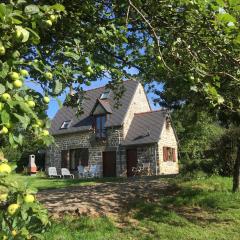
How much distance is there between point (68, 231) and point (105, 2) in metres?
4.52

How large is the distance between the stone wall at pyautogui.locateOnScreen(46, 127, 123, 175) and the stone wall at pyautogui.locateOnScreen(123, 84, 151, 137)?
798mm

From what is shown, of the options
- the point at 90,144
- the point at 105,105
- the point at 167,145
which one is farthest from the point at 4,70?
the point at 90,144

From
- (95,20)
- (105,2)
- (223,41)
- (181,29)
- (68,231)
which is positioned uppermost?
(105,2)

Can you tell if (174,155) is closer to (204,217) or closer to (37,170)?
(37,170)

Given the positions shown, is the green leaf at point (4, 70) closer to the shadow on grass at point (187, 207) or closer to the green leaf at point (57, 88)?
the green leaf at point (57, 88)

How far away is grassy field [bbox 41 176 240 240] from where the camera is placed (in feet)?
27.6

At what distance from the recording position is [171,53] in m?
5.72

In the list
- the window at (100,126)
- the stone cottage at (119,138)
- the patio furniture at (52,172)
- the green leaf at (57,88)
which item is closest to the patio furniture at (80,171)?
the stone cottage at (119,138)

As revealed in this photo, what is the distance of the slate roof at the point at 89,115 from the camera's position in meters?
31.6

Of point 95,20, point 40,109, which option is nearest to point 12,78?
point 40,109

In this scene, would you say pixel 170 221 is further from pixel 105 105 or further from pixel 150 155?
pixel 105 105

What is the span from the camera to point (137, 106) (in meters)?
33.1

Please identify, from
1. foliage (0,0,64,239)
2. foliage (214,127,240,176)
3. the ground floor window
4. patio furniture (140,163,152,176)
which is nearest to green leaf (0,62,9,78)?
foliage (0,0,64,239)

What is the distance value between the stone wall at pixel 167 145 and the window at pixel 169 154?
0.25 m
